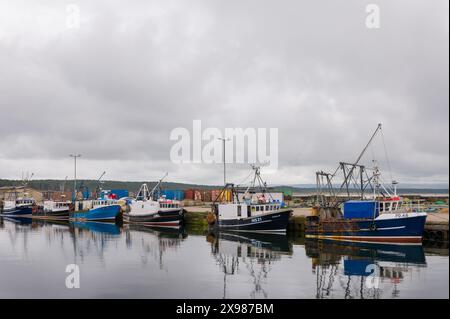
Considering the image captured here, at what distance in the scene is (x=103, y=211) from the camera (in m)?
91.6

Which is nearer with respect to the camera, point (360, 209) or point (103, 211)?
point (360, 209)

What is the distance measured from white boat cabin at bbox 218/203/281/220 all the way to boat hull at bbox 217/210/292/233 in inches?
27.7

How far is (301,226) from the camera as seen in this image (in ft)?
204

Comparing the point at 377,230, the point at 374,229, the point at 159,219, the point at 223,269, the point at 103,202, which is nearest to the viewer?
the point at 223,269

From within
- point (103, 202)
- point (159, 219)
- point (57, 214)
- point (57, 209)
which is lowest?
point (57, 214)

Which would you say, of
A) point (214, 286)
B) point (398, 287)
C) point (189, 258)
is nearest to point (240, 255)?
point (189, 258)

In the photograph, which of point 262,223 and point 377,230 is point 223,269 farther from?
point 262,223

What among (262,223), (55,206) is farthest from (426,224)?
(55,206)

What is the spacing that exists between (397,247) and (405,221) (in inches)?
103

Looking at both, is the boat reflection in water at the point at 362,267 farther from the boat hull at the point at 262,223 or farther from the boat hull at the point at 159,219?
the boat hull at the point at 159,219

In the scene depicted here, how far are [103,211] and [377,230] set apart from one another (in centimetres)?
5793

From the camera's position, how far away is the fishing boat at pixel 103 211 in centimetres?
9100

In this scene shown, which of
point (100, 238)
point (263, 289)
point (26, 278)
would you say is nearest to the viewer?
point (263, 289)
